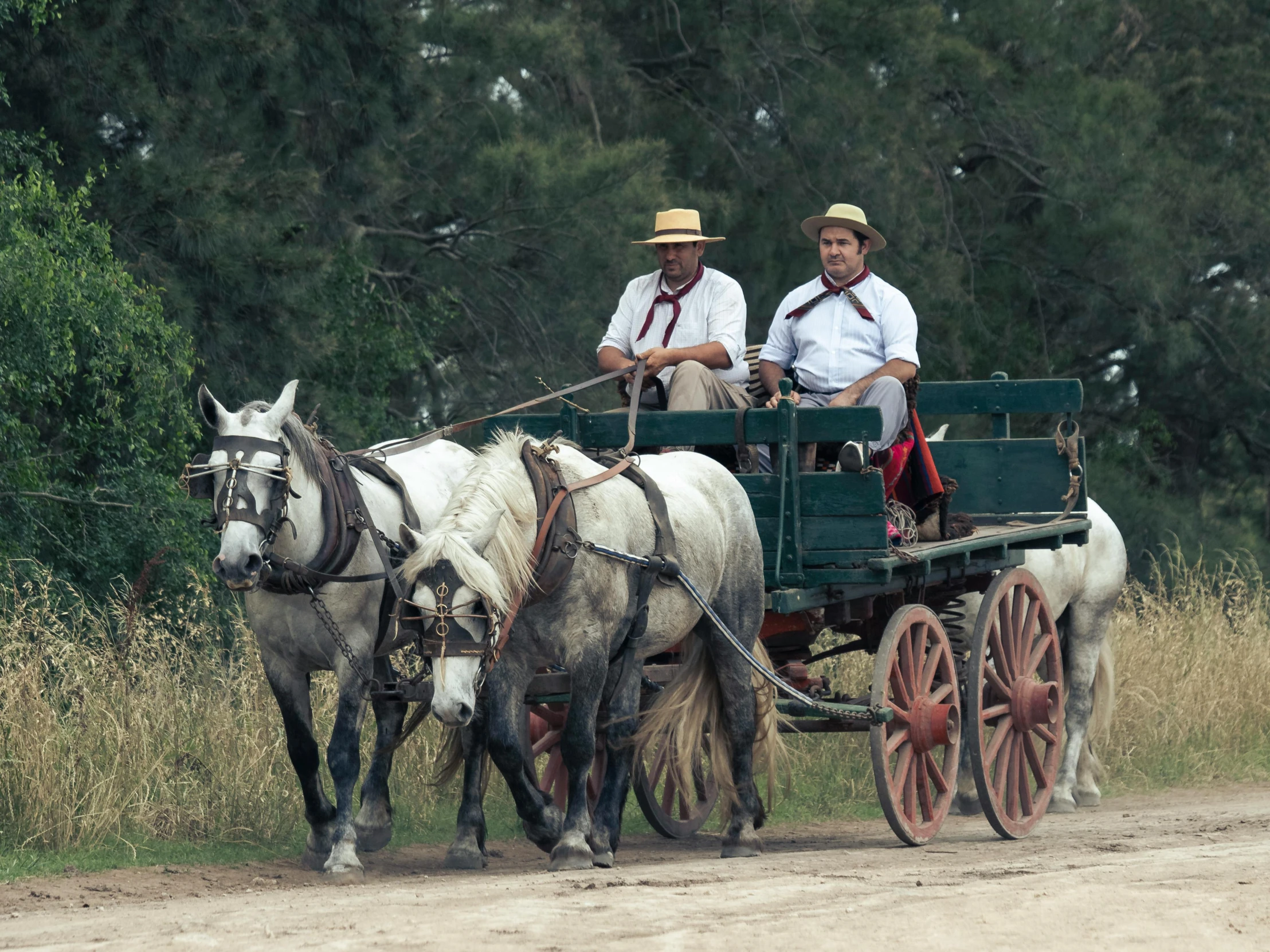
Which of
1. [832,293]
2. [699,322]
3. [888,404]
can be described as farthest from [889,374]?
[699,322]

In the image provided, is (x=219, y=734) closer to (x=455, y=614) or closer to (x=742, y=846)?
(x=742, y=846)

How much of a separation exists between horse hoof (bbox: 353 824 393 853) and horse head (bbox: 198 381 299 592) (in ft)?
5.03

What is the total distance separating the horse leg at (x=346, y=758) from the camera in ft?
22.0

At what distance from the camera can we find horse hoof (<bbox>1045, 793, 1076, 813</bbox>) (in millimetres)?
9430

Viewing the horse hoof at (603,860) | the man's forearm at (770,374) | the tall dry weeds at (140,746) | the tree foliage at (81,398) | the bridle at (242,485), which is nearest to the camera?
the bridle at (242,485)

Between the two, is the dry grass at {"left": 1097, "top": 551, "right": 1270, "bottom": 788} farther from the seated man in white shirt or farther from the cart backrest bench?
the seated man in white shirt

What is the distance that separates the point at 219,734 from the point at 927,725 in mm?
3276

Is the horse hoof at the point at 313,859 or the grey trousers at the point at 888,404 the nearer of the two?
the horse hoof at the point at 313,859

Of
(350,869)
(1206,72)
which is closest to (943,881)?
(350,869)

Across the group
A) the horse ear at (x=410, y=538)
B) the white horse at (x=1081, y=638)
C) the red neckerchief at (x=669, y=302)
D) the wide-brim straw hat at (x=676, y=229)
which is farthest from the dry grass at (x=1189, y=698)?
the horse ear at (x=410, y=538)

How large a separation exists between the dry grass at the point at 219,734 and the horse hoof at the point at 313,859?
641mm

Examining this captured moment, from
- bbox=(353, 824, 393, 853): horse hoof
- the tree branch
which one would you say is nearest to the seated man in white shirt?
bbox=(353, 824, 393, 853): horse hoof

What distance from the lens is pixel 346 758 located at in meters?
6.82

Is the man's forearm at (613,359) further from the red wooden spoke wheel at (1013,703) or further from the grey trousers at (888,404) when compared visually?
the red wooden spoke wheel at (1013,703)
